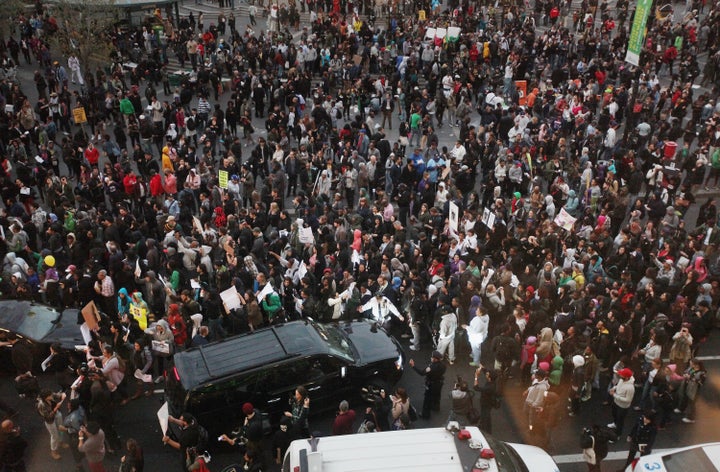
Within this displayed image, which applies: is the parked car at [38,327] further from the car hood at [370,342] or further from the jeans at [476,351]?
the jeans at [476,351]

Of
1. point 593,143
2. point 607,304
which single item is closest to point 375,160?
point 593,143

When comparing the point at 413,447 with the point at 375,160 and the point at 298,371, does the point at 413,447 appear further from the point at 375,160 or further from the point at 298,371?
the point at 375,160

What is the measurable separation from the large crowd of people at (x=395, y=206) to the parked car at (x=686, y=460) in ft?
4.22

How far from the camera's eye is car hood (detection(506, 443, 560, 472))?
7.78 m

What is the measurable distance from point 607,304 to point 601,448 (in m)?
3.79

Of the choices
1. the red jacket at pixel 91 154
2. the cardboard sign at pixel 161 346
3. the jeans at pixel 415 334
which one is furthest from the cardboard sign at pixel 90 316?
the red jacket at pixel 91 154

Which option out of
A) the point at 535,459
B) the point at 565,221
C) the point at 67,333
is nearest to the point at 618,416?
the point at 535,459

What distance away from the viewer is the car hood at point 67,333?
12.2 metres

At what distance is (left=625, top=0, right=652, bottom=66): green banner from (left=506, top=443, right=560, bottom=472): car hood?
17033mm

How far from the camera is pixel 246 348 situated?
10898mm

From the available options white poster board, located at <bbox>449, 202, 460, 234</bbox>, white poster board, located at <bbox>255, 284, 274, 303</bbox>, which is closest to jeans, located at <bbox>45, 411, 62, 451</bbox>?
white poster board, located at <bbox>255, 284, 274, 303</bbox>

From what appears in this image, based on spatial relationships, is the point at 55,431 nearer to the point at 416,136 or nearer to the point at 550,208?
the point at 550,208

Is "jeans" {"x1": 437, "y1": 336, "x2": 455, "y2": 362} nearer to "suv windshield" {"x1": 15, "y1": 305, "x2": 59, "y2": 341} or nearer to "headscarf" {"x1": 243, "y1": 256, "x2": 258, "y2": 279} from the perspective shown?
"headscarf" {"x1": 243, "y1": 256, "x2": 258, "y2": 279}

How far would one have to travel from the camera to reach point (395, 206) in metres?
19.5
